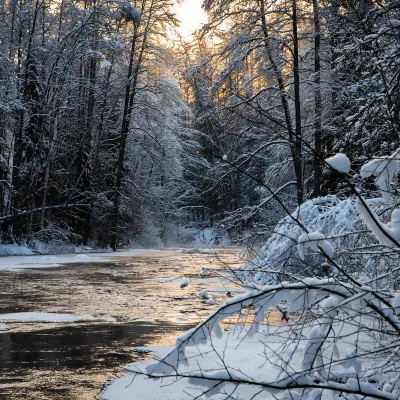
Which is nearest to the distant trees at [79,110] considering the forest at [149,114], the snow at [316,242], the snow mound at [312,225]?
the forest at [149,114]

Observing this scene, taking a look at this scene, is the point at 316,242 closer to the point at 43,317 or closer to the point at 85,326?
the point at 85,326

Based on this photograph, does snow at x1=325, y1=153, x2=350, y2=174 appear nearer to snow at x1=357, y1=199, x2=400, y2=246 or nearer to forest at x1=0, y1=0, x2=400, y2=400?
snow at x1=357, y1=199, x2=400, y2=246

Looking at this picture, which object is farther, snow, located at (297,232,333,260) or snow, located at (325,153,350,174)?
snow, located at (297,232,333,260)

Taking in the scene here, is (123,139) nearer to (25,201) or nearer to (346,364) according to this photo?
(25,201)

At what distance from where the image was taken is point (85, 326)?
8.01 metres

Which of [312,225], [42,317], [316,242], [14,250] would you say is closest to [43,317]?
[42,317]

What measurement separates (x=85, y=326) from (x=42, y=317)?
34.4 inches

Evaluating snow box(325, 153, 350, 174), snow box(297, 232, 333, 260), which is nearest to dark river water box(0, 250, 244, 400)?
snow box(297, 232, 333, 260)

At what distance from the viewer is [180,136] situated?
132 ft

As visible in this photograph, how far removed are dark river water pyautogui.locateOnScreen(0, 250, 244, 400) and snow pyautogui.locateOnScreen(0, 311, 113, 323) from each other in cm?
18

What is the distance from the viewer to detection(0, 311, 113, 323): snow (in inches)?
329

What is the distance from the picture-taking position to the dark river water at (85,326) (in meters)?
5.27

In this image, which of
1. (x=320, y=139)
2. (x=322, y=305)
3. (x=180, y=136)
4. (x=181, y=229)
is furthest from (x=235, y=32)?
(x=181, y=229)

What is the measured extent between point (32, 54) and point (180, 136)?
1520 cm
